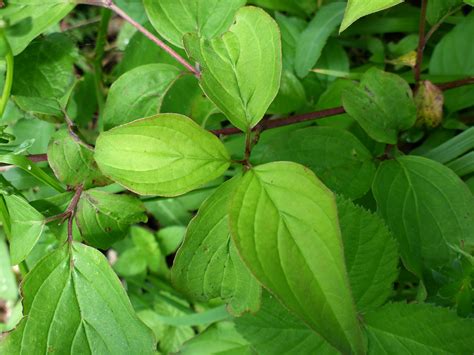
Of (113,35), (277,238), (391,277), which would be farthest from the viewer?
(113,35)

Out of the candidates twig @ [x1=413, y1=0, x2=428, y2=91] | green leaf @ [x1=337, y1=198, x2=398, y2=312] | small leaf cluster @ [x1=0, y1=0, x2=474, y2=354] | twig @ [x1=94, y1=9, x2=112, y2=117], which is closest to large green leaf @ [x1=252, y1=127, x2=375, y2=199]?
small leaf cluster @ [x1=0, y1=0, x2=474, y2=354]

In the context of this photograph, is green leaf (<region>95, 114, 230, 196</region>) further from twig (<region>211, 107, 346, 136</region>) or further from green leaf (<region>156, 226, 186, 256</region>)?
green leaf (<region>156, 226, 186, 256</region>)

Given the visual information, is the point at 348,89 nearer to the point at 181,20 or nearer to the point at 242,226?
the point at 181,20

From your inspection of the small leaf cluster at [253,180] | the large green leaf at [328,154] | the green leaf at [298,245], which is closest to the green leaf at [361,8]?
the small leaf cluster at [253,180]

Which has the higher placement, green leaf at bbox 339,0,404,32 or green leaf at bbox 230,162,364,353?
green leaf at bbox 339,0,404,32

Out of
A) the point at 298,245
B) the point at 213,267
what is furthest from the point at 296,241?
the point at 213,267

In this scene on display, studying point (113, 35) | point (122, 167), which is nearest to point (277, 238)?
point (122, 167)

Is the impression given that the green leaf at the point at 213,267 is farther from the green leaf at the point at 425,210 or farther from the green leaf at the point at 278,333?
the green leaf at the point at 425,210
